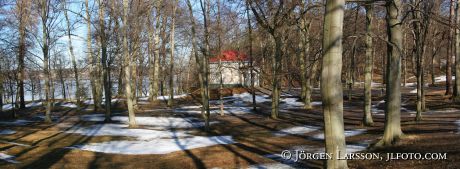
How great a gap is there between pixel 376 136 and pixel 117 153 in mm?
9504

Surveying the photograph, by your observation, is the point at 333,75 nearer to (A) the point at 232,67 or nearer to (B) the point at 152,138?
(B) the point at 152,138

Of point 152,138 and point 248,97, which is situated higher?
point 248,97

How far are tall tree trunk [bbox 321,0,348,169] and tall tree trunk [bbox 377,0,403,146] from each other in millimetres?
4864

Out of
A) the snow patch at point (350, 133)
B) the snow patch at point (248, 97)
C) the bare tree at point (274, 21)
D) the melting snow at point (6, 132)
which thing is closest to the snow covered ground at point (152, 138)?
the melting snow at point (6, 132)

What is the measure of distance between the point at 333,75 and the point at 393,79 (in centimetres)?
524

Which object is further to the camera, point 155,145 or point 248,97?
point 248,97

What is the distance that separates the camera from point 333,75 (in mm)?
7238

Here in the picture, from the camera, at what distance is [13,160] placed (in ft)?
46.1

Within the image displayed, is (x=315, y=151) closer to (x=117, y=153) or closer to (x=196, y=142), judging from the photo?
(x=196, y=142)

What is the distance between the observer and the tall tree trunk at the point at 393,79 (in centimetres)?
1161

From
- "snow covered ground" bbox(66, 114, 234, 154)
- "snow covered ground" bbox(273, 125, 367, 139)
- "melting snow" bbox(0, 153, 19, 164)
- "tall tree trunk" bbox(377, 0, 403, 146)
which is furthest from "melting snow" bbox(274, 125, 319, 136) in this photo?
"melting snow" bbox(0, 153, 19, 164)

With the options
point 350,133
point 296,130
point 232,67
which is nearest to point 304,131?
point 296,130

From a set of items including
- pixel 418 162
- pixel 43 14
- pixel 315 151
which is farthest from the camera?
pixel 43 14

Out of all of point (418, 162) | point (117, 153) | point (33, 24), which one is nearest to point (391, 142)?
point (418, 162)
